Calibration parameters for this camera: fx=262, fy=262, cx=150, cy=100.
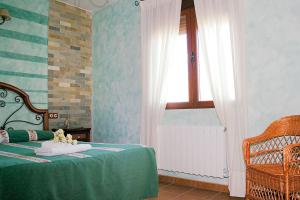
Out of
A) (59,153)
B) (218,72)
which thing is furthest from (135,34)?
(59,153)

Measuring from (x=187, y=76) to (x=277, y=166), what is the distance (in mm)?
1827

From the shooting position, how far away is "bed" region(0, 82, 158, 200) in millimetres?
1760

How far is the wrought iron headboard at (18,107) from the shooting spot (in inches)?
149

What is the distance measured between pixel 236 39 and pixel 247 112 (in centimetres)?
87

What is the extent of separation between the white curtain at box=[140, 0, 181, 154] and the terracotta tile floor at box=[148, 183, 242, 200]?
2.09 feet

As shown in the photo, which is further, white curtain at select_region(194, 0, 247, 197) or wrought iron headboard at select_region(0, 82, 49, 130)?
wrought iron headboard at select_region(0, 82, 49, 130)

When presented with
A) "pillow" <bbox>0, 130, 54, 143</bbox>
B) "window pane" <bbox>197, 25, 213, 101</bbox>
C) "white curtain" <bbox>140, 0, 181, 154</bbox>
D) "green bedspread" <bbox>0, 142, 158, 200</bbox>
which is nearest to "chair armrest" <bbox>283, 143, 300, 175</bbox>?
"green bedspread" <bbox>0, 142, 158, 200</bbox>

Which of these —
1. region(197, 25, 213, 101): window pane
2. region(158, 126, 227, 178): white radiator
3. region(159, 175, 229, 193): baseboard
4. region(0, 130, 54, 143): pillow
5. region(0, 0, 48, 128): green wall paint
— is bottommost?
region(159, 175, 229, 193): baseboard

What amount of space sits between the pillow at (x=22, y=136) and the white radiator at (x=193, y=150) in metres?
1.62

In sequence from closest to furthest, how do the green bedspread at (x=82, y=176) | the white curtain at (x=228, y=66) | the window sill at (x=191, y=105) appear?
the green bedspread at (x=82, y=176), the white curtain at (x=228, y=66), the window sill at (x=191, y=105)

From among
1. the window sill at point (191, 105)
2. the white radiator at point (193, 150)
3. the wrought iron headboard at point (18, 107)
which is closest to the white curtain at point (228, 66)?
the white radiator at point (193, 150)

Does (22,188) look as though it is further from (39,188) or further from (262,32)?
(262,32)

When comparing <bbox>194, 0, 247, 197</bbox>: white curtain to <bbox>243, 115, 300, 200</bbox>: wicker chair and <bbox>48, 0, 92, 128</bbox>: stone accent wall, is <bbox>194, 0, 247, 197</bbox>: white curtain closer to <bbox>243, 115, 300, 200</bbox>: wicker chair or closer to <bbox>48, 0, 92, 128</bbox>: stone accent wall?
<bbox>243, 115, 300, 200</bbox>: wicker chair

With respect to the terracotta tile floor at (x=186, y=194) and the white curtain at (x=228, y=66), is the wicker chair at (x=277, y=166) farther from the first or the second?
the terracotta tile floor at (x=186, y=194)
